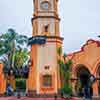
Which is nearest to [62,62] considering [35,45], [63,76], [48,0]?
[63,76]

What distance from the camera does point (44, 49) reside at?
3225 centimetres

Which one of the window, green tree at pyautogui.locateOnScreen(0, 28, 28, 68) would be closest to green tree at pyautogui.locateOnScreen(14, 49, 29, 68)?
green tree at pyautogui.locateOnScreen(0, 28, 28, 68)

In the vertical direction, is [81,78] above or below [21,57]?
below

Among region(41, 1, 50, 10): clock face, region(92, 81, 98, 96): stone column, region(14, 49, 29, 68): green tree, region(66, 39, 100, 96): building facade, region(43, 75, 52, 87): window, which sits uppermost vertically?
region(41, 1, 50, 10): clock face

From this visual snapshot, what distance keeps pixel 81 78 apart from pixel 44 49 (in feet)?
17.0

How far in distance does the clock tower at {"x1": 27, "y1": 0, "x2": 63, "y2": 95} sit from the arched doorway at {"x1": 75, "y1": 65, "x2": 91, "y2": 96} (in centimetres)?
223

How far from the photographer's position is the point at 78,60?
100 ft

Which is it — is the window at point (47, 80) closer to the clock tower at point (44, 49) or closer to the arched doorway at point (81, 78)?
the clock tower at point (44, 49)

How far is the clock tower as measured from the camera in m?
31.8

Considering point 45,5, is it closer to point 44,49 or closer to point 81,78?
point 44,49

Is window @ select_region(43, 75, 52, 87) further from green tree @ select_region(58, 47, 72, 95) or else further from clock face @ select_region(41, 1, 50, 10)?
clock face @ select_region(41, 1, 50, 10)

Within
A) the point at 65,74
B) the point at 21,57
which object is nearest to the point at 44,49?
the point at 65,74

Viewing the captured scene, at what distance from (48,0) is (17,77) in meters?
12.1

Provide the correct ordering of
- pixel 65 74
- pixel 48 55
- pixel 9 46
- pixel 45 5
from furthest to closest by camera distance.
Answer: pixel 9 46, pixel 45 5, pixel 48 55, pixel 65 74
